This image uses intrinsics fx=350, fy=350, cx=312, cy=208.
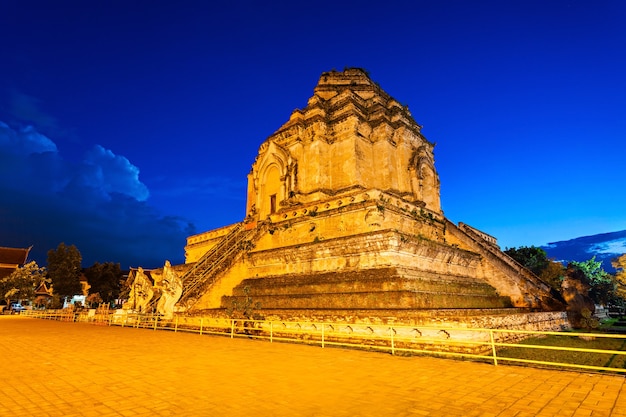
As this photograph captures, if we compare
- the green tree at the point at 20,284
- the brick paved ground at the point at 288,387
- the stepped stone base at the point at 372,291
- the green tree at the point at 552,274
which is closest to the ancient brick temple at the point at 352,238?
the stepped stone base at the point at 372,291

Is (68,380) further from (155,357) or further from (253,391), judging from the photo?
(253,391)

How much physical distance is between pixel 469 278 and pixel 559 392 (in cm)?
1304

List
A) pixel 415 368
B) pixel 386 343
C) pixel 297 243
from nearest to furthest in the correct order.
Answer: pixel 415 368 < pixel 386 343 < pixel 297 243

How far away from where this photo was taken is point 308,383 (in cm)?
620

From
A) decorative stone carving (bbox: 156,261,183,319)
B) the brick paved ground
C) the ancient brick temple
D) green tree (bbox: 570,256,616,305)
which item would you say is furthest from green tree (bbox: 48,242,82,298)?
green tree (bbox: 570,256,616,305)

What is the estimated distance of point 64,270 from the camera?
Answer: 47.9 meters

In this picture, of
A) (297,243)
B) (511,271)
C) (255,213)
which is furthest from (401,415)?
(255,213)

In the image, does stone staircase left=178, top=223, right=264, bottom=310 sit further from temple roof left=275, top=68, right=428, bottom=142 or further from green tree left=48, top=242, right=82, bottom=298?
green tree left=48, top=242, right=82, bottom=298

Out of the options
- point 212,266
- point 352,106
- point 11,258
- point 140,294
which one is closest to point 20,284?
point 11,258

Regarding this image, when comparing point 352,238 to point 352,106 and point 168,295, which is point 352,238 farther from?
point 352,106

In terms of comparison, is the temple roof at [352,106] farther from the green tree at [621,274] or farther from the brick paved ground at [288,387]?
Answer: the brick paved ground at [288,387]

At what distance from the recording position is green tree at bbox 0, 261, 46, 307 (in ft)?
124

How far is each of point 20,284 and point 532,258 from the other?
53.2 meters

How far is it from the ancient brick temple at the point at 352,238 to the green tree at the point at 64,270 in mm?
29868
